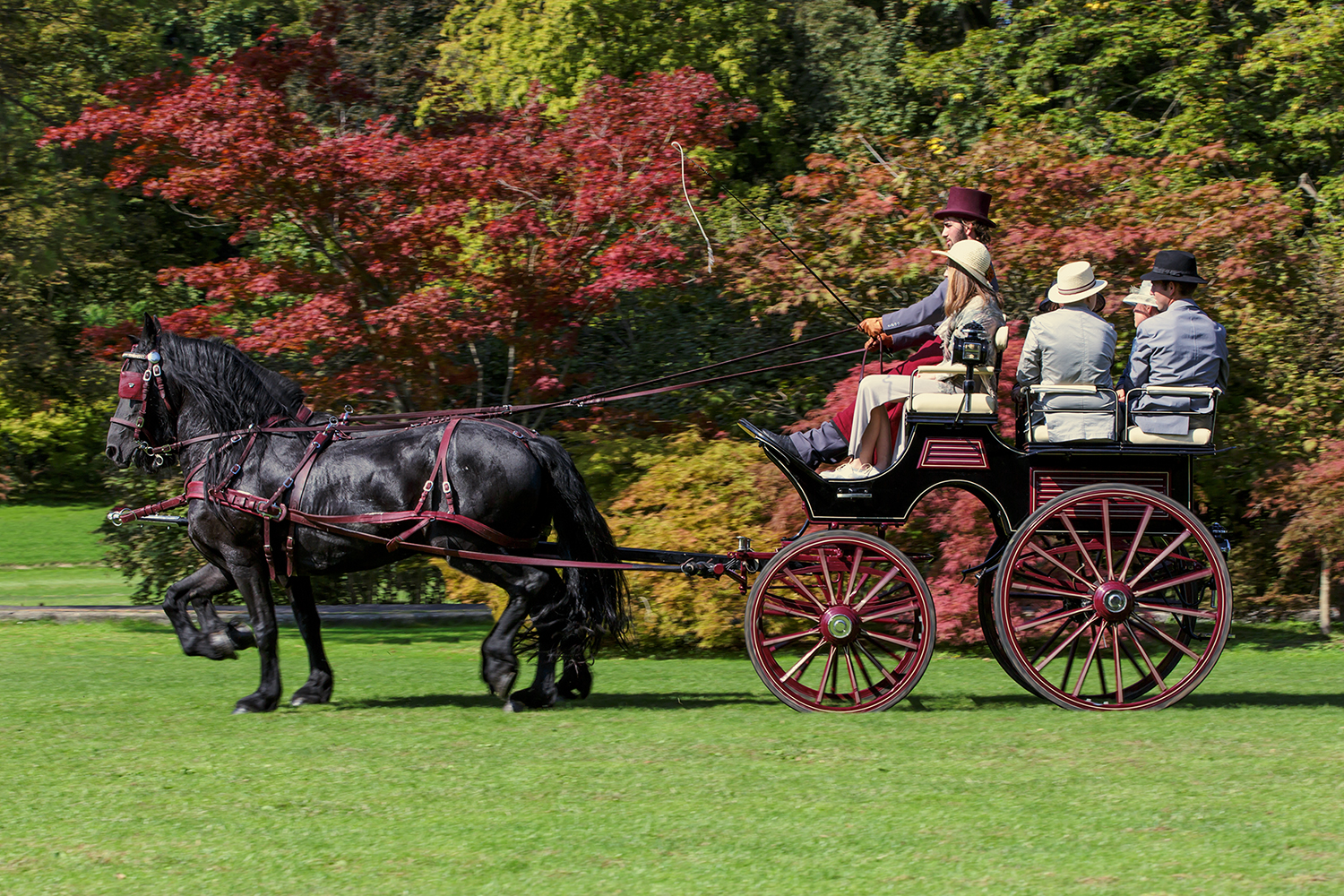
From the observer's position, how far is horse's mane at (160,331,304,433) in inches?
303

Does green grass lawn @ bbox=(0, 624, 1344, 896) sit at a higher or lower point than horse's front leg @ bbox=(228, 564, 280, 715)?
lower

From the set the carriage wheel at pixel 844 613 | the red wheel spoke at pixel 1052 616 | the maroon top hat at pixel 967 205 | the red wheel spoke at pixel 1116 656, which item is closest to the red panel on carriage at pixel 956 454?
the carriage wheel at pixel 844 613

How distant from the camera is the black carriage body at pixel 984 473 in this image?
23.4 feet

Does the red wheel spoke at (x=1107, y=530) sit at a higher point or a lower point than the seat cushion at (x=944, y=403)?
lower

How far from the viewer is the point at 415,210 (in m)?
11.9

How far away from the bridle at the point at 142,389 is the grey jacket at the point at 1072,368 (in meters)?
4.80

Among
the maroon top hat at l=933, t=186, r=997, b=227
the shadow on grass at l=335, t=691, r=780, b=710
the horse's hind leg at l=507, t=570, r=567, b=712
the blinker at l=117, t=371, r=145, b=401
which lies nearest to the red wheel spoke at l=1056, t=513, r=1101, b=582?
the maroon top hat at l=933, t=186, r=997, b=227

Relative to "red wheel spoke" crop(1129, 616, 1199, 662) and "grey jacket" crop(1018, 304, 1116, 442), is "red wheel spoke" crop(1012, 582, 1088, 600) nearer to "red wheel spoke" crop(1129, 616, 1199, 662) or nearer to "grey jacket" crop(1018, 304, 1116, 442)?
"red wheel spoke" crop(1129, 616, 1199, 662)

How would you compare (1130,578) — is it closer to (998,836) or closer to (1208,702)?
(1208,702)

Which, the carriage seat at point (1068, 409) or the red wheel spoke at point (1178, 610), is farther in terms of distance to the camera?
the carriage seat at point (1068, 409)

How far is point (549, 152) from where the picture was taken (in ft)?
39.1

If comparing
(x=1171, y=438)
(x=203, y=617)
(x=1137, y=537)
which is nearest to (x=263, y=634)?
(x=203, y=617)

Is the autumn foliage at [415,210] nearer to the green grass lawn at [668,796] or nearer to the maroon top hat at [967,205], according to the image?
the green grass lawn at [668,796]

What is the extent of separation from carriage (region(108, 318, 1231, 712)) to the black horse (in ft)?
0.04
